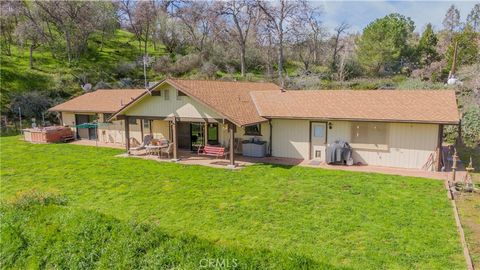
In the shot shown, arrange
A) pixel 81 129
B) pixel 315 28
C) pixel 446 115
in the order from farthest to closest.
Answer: pixel 315 28 → pixel 81 129 → pixel 446 115

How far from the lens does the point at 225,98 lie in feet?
56.6

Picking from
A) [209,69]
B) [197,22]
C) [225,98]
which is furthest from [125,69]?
[225,98]

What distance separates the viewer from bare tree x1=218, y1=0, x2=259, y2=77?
41312mm

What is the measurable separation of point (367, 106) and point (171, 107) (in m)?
9.46

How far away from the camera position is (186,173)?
14203mm

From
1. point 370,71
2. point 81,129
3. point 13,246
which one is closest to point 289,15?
point 370,71

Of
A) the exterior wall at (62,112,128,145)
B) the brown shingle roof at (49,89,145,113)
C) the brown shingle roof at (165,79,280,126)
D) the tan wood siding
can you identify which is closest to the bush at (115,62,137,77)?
the brown shingle roof at (49,89,145,113)

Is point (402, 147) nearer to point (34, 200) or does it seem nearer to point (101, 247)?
point (101, 247)

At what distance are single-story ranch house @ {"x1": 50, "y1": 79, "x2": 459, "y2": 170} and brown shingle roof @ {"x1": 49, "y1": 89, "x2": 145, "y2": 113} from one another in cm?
356

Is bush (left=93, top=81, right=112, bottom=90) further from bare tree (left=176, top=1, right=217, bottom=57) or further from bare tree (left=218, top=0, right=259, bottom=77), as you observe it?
bare tree (left=218, top=0, right=259, bottom=77)

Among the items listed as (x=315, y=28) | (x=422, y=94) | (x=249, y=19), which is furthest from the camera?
(x=315, y=28)

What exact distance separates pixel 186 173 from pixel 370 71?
3429cm

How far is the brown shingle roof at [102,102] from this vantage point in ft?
71.6

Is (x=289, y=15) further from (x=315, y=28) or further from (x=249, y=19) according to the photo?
(x=315, y=28)
